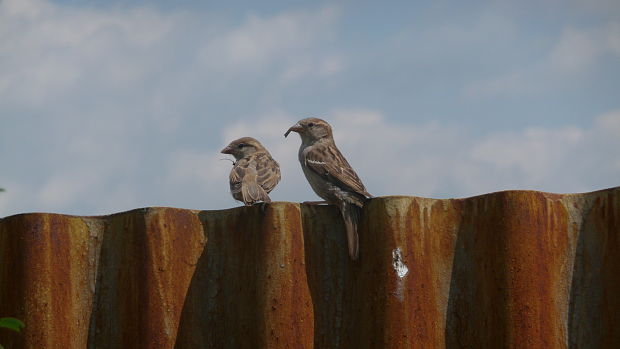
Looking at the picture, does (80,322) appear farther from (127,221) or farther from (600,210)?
(600,210)

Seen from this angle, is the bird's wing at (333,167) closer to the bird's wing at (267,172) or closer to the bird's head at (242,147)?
the bird's wing at (267,172)

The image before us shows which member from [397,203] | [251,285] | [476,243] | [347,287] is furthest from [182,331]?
A: [476,243]

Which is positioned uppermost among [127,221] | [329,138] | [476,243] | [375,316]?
[329,138]

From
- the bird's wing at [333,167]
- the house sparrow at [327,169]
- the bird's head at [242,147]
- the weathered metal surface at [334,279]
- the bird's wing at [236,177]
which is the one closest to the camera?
the weathered metal surface at [334,279]

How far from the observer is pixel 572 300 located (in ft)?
20.4

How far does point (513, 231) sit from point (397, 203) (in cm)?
86

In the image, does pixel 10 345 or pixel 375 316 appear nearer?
pixel 375 316

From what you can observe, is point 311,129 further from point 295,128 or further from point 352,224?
point 352,224

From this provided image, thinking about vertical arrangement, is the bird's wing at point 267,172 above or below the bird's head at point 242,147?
below

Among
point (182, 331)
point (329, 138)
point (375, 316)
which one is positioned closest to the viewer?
point (375, 316)

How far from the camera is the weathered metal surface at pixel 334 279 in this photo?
19.7 ft

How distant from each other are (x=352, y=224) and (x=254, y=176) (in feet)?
10.2

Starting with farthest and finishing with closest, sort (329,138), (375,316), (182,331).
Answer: (329,138)
(182,331)
(375,316)

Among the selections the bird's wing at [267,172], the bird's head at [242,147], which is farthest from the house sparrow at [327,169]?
the bird's head at [242,147]
